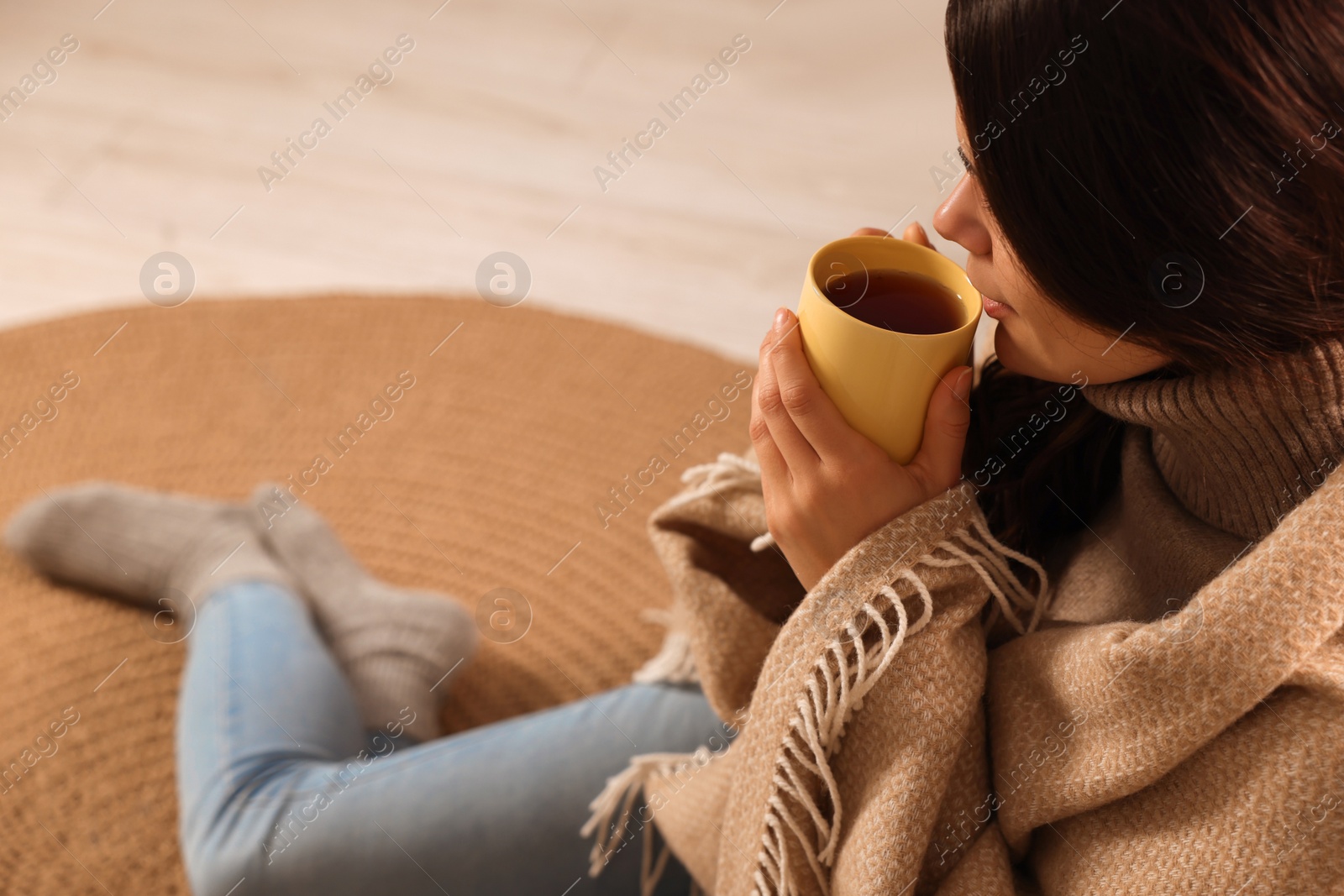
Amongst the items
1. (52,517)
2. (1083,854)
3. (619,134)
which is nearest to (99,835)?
(52,517)

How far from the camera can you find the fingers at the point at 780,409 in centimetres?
61

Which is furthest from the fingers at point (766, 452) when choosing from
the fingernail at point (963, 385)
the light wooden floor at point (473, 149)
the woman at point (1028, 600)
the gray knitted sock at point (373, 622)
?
the light wooden floor at point (473, 149)

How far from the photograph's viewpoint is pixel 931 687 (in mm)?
585

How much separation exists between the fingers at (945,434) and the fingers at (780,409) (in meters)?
0.06

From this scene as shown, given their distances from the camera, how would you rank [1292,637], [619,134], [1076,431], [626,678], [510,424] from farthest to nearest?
[619,134]
[510,424]
[626,678]
[1076,431]
[1292,637]

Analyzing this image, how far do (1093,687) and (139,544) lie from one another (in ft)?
3.25

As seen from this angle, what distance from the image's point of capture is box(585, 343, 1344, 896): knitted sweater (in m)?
0.50

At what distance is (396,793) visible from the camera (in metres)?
0.82

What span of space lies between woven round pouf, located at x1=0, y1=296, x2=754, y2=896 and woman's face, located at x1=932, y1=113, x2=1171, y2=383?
72 centimetres

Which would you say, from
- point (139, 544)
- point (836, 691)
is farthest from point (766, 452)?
point (139, 544)

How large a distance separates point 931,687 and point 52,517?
3.30ft

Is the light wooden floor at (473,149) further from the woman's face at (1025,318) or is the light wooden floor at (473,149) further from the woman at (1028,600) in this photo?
the woman's face at (1025,318)

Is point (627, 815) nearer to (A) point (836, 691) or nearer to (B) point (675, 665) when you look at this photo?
(B) point (675, 665)

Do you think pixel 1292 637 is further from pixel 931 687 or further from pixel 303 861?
pixel 303 861
